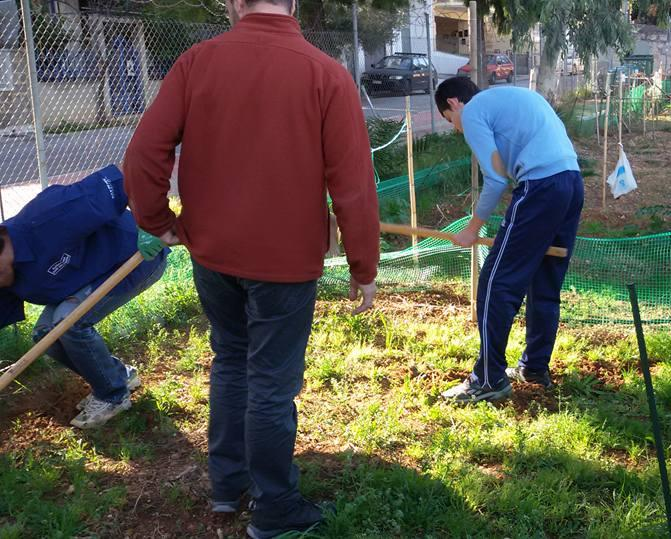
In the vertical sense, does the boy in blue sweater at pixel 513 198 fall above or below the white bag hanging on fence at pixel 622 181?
above

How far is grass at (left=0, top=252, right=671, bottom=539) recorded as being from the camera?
2.66 m

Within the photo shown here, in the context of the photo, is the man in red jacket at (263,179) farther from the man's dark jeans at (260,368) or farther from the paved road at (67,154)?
the paved road at (67,154)

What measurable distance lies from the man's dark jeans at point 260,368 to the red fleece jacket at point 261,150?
0.35ft

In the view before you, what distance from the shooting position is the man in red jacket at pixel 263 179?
2.06 m

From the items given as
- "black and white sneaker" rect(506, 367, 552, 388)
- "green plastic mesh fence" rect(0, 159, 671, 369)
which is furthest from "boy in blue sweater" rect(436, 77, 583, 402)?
"green plastic mesh fence" rect(0, 159, 671, 369)

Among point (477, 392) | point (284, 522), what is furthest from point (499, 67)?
point (284, 522)

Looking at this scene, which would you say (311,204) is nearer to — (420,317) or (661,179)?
(420,317)

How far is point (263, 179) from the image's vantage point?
2.09 m

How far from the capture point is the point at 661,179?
11.0 m

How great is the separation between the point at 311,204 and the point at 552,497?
1.49 metres

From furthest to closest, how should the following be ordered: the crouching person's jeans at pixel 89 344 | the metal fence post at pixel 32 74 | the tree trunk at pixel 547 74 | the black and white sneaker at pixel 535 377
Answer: the tree trunk at pixel 547 74
the metal fence post at pixel 32 74
the black and white sneaker at pixel 535 377
the crouching person's jeans at pixel 89 344

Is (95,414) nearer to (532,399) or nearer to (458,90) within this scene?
(532,399)

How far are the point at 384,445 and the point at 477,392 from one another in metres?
0.65

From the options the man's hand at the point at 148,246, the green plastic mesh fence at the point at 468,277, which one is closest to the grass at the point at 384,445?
the green plastic mesh fence at the point at 468,277
